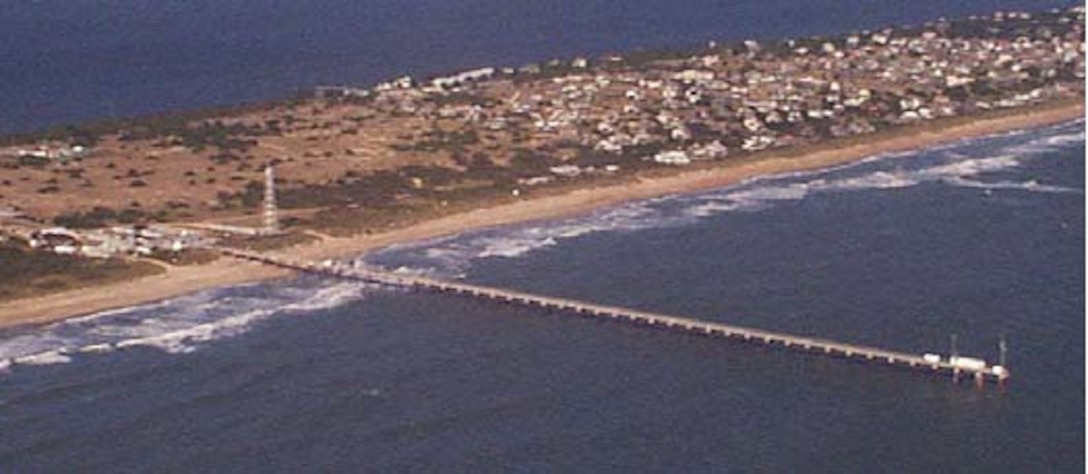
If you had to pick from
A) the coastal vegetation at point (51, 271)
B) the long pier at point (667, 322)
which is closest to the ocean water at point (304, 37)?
the coastal vegetation at point (51, 271)

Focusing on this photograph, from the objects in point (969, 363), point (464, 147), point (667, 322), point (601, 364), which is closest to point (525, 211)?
point (464, 147)

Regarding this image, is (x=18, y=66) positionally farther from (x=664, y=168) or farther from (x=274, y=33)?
(x=664, y=168)

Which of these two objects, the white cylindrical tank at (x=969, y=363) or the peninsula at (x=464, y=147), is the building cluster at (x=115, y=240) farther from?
the white cylindrical tank at (x=969, y=363)

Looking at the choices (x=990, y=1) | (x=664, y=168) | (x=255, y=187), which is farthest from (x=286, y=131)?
(x=990, y=1)

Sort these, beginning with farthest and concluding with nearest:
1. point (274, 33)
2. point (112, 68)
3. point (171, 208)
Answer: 1. point (274, 33)
2. point (112, 68)
3. point (171, 208)

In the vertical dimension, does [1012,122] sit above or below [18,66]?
below

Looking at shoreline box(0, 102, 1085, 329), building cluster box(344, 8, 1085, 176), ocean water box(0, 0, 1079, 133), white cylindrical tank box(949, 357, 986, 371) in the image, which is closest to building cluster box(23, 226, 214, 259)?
shoreline box(0, 102, 1085, 329)

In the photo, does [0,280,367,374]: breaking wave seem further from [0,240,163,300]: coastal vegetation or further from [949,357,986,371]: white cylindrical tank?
[949,357,986,371]: white cylindrical tank

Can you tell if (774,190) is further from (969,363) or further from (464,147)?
(969,363)
